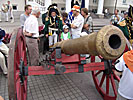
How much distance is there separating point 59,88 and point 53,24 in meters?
2.56

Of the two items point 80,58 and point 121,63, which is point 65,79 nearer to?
point 80,58

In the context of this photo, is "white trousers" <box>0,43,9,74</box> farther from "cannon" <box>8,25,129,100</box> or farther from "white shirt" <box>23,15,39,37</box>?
"cannon" <box>8,25,129,100</box>

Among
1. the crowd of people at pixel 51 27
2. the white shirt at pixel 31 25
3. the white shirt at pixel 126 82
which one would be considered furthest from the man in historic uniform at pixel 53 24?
the white shirt at pixel 126 82

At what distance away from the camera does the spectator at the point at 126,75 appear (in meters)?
1.77

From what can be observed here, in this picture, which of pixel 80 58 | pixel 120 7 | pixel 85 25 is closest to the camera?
pixel 80 58

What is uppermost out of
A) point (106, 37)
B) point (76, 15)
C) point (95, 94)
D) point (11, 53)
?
point (76, 15)

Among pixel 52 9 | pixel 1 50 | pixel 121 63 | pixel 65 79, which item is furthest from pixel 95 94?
pixel 52 9

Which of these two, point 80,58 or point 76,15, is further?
point 76,15

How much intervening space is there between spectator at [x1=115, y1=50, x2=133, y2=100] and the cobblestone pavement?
1.41 meters

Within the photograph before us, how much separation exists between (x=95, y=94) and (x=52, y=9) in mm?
3291

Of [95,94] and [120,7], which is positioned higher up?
[120,7]

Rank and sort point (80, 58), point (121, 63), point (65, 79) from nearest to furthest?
1. point (121, 63)
2. point (80, 58)
3. point (65, 79)

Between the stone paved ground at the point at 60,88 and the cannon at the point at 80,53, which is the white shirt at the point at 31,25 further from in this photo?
the stone paved ground at the point at 60,88

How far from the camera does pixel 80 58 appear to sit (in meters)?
2.79
